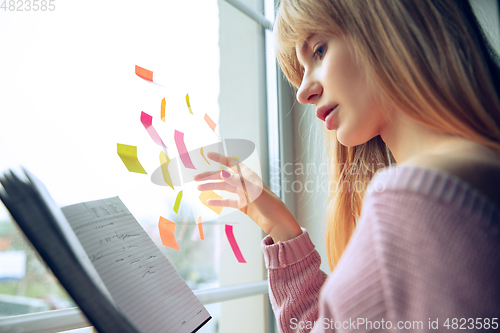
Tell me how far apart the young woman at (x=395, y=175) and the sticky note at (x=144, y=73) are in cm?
32

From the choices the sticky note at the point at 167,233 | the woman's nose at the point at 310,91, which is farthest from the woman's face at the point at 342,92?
the sticky note at the point at 167,233

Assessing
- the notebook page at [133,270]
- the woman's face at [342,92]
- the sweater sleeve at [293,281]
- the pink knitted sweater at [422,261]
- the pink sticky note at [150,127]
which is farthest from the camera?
the pink sticky note at [150,127]

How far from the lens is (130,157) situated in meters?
0.80

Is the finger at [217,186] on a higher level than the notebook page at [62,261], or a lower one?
lower

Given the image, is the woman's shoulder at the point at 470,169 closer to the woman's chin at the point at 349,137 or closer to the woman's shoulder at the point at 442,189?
the woman's shoulder at the point at 442,189

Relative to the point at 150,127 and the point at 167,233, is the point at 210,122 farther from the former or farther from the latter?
the point at 167,233

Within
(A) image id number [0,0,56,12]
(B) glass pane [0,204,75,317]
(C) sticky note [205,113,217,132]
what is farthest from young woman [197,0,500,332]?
(A) image id number [0,0,56,12]

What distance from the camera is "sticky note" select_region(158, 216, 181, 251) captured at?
876mm

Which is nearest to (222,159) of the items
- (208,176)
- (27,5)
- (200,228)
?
(208,176)

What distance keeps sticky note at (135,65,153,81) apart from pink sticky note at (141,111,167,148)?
4.0 inches

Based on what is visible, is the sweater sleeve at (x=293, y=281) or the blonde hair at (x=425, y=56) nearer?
the blonde hair at (x=425, y=56)

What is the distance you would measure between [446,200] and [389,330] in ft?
0.46

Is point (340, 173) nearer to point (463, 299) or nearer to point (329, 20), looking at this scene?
point (329, 20)

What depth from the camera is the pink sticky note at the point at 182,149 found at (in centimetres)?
97
